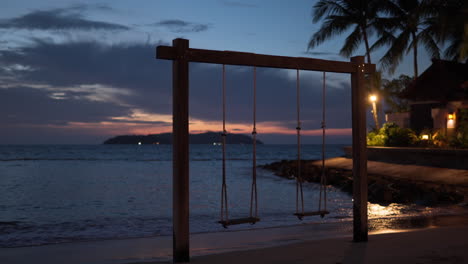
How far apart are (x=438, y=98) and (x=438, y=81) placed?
2.20 metres

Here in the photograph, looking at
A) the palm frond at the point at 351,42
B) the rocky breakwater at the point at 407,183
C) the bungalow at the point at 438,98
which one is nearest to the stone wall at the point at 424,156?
the rocky breakwater at the point at 407,183

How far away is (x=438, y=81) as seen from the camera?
22391 mm

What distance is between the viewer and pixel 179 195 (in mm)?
4715

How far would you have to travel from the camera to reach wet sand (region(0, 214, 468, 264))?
16.6 feet

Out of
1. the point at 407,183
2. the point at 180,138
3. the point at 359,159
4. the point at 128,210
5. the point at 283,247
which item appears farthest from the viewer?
the point at 407,183

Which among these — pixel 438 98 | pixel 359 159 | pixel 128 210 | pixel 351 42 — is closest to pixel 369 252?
pixel 359 159

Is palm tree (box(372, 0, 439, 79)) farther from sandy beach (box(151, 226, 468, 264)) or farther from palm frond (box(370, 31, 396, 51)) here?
sandy beach (box(151, 226, 468, 264))

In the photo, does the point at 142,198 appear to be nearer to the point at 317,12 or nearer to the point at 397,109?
the point at 317,12

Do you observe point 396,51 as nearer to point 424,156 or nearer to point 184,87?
point 424,156

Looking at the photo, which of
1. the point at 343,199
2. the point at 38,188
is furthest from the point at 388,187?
the point at 38,188

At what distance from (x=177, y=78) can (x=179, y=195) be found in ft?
4.31

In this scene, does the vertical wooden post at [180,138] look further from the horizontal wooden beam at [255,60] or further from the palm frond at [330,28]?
the palm frond at [330,28]

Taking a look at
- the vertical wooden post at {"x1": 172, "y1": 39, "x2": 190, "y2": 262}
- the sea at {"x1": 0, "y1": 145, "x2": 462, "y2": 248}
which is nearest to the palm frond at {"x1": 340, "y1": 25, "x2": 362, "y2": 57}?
the sea at {"x1": 0, "y1": 145, "x2": 462, "y2": 248}

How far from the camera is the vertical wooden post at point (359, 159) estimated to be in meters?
5.90
